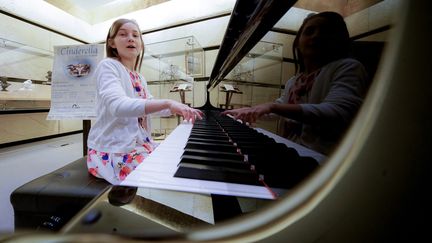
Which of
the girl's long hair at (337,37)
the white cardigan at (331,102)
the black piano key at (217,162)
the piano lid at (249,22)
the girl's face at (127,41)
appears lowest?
the black piano key at (217,162)

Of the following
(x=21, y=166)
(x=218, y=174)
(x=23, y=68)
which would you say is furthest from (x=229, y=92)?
(x=23, y=68)

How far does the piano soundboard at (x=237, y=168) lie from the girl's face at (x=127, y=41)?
896 millimetres

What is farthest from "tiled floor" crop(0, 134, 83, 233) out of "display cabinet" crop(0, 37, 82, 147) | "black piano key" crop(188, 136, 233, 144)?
"black piano key" crop(188, 136, 233, 144)

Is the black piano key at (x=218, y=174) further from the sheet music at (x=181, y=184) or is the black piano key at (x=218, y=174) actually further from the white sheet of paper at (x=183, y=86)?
the white sheet of paper at (x=183, y=86)

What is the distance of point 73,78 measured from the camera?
6.50 feet

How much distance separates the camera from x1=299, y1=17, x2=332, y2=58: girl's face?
271 mm

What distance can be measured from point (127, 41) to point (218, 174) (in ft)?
3.69

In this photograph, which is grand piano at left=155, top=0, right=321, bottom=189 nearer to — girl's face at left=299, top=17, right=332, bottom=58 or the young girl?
girl's face at left=299, top=17, right=332, bottom=58

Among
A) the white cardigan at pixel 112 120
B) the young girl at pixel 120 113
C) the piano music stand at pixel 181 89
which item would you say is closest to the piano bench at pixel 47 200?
the young girl at pixel 120 113

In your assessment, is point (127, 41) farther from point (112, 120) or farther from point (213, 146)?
point (213, 146)

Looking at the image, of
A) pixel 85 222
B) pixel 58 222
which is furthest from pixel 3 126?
pixel 85 222

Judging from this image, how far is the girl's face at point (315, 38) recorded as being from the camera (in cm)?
27

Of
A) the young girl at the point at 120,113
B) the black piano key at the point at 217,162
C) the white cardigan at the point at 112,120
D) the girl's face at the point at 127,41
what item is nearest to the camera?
the black piano key at the point at 217,162

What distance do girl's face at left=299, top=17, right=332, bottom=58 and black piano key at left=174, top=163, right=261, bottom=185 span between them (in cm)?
24
